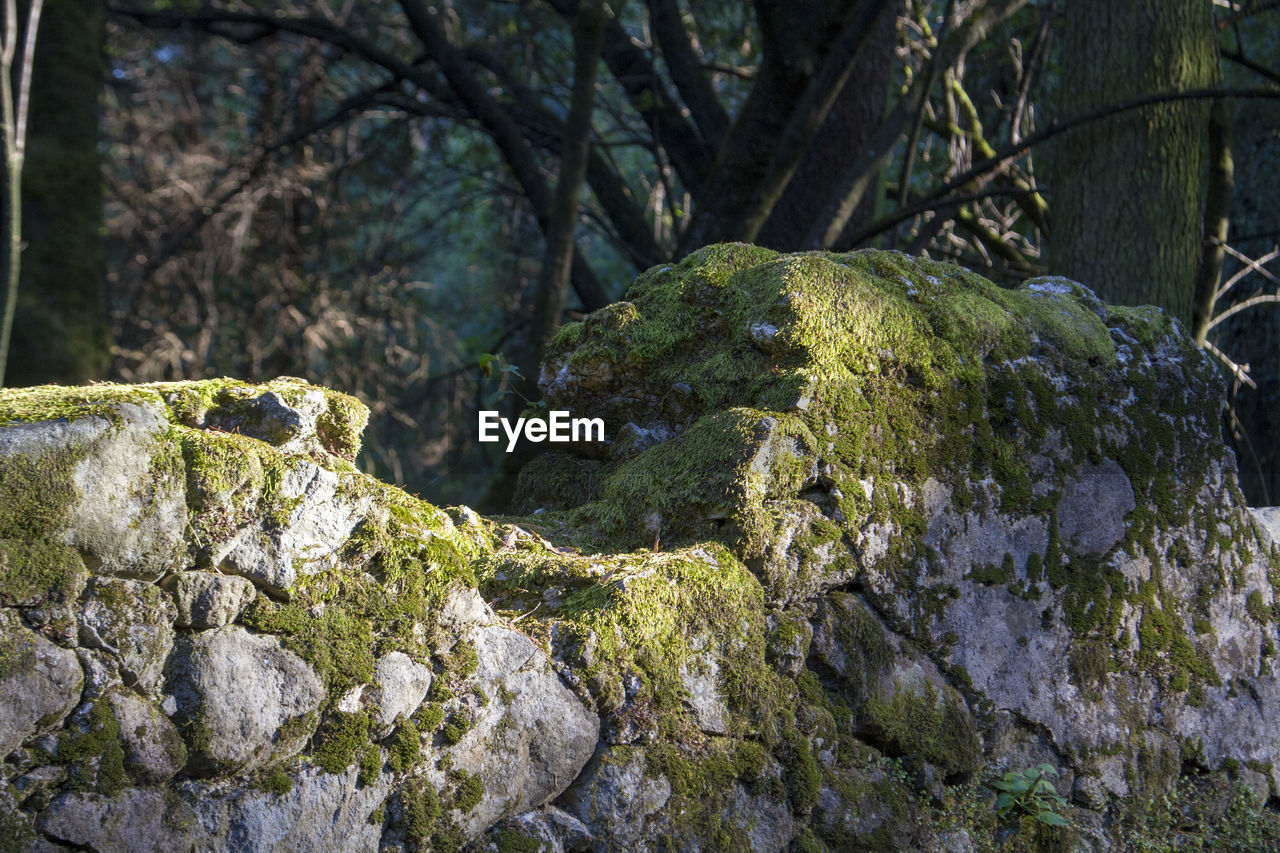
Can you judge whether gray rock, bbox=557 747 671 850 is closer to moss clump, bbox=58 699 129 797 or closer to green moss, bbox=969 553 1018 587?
moss clump, bbox=58 699 129 797

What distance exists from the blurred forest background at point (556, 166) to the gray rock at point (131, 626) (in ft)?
6.00

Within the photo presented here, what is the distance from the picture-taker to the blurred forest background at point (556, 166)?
5.58 metres

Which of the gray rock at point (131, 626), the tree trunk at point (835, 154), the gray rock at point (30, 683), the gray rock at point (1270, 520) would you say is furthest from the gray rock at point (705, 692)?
the tree trunk at point (835, 154)

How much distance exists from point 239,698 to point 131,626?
9.3 inches

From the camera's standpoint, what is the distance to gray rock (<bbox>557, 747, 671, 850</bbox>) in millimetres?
2273

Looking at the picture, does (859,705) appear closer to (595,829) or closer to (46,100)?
(595,829)

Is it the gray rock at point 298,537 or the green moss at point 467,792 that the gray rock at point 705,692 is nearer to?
the green moss at point 467,792

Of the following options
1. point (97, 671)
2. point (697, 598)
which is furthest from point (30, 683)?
point (697, 598)

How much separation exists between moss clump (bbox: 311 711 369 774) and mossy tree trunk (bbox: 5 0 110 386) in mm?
5084

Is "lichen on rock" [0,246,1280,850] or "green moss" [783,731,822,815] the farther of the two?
"green moss" [783,731,822,815]

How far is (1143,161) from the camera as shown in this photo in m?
5.43

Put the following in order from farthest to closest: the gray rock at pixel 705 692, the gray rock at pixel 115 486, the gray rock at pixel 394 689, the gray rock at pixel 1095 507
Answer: the gray rock at pixel 1095 507 → the gray rock at pixel 705 692 → the gray rock at pixel 394 689 → the gray rock at pixel 115 486

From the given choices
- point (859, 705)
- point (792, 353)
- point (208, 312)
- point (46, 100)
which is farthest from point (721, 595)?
point (208, 312)

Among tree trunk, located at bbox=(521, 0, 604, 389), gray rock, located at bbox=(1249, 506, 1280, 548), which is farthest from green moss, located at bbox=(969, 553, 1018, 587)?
tree trunk, located at bbox=(521, 0, 604, 389)
